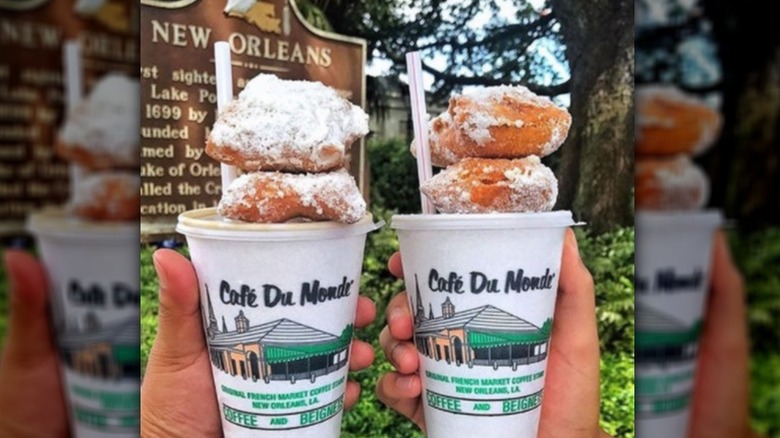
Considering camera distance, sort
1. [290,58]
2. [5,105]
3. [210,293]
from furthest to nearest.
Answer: [290,58] < [210,293] < [5,105]

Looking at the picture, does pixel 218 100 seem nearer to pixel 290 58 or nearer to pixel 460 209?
pixel 290 58

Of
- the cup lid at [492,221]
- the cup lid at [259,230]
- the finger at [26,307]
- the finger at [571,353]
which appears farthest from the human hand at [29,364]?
the finger at [571,353]

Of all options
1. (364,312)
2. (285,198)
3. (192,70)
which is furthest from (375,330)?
(192,70)

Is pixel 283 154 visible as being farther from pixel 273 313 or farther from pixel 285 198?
pixel 273 313

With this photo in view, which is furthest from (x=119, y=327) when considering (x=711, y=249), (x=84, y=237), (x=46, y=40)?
(x=711, y=249)

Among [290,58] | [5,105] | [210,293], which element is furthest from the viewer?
[290,58]

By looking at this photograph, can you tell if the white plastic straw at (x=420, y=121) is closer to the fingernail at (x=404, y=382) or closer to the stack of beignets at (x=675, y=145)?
the fingernail at (x=404, y=382)

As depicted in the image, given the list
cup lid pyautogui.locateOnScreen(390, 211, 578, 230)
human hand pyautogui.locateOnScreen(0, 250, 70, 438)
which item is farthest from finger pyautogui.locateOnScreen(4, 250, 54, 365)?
cup lid pyautogui.locateOnScreen(390, 211, 578, 230)
